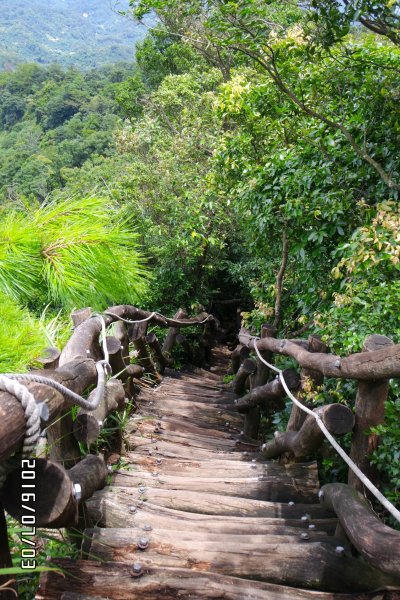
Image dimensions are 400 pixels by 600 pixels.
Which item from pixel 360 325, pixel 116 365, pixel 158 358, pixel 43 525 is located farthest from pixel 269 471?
pixel 158 358

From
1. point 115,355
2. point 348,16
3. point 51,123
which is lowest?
point 115,355

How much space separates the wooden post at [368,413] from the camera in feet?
6.18

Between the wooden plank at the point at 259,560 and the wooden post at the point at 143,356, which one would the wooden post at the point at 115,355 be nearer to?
the wooden plank at the point at 259,560

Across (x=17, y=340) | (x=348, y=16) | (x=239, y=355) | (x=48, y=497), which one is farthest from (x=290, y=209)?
(x=48, y=497)

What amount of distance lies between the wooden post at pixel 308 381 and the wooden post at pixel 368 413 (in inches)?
19.6

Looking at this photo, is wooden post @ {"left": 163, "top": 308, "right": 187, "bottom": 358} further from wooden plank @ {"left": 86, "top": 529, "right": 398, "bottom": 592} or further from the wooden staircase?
wooden plank @ {"left": 86, "top": 529, "right": 398, "bottom": 592}

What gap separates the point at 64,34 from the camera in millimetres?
→ 124375

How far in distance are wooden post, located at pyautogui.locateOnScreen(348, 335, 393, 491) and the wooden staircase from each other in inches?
10.2

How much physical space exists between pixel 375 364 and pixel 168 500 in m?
1.07

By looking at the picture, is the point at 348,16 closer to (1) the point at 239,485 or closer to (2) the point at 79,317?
(2) the point at 79,317

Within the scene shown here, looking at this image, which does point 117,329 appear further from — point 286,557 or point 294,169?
point 286,557

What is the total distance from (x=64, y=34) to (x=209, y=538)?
142 metres

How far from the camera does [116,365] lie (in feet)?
10.3

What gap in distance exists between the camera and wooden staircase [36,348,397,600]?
1.50 m
